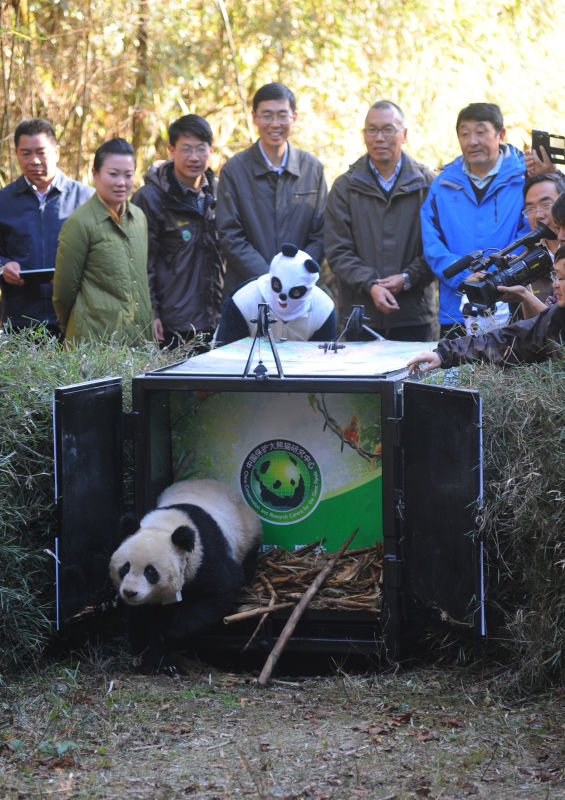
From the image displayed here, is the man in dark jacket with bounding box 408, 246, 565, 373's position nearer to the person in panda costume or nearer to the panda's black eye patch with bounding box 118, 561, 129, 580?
the person in panda costume

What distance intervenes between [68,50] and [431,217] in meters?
5.32

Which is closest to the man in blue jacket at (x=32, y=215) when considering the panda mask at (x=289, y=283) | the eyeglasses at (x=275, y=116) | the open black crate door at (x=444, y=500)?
the eyeglasses at (x=275, y=116)

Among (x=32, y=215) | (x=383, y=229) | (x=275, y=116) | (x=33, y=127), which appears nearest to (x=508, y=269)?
(x=383, y=229)

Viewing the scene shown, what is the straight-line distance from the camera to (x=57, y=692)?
3912 millimetres

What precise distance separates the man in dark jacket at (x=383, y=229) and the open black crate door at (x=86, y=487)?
245 centimetres

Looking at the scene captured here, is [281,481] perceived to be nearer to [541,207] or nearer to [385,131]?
[541,207]

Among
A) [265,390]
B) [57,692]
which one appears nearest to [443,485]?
[265,390]

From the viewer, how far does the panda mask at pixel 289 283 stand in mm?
5438

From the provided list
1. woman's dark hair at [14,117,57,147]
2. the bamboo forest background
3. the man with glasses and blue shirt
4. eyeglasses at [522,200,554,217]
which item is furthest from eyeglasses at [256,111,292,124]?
the bamboo forest background

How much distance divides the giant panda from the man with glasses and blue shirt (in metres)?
2.51

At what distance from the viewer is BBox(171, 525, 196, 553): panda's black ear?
4.08 metres

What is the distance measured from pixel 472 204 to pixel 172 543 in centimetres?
313

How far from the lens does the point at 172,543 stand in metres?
4.11

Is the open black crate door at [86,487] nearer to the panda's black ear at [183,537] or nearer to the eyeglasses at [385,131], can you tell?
the panda's black ear at [183,537]
